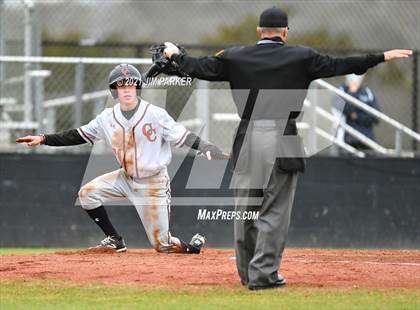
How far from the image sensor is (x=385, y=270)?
9109mm

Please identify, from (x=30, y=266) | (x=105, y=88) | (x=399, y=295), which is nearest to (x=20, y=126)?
(x=105, y=88)

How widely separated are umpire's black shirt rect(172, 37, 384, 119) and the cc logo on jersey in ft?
7.54

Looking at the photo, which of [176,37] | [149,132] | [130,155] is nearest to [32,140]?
[130,155]

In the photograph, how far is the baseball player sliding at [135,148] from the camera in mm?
10336

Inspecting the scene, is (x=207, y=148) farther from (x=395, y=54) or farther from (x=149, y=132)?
(x=395, y=54)

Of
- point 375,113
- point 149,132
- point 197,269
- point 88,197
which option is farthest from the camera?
point 375,113

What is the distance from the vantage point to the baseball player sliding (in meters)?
10.3

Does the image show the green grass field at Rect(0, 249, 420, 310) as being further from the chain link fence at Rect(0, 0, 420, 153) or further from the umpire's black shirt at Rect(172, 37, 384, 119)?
the chain link fence at Rect(0, 0, 420, 153)

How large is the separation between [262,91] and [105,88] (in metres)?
8.16

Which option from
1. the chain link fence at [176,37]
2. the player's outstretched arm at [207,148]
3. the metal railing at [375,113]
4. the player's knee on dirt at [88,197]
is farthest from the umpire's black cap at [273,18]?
the metal railing at [375,113]

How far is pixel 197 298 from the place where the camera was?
7.65 metres

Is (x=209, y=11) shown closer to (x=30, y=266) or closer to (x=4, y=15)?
(x=4, y=15)

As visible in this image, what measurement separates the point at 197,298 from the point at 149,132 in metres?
3.07

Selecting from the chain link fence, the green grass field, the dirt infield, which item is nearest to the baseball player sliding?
the dirt infield
